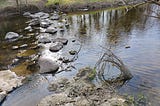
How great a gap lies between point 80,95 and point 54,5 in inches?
1122

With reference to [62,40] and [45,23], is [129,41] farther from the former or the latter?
[45,23]

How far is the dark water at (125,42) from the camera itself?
12.8m

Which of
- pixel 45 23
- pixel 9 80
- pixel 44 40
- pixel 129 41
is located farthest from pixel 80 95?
pixel 45 23

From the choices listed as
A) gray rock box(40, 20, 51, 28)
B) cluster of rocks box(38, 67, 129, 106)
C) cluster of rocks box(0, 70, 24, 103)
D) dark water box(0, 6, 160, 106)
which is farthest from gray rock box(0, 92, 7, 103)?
gray rock box(40, 20, 51, 28)

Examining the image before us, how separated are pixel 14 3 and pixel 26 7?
2.06 m

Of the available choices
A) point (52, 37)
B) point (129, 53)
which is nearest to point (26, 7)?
point (52, 37)

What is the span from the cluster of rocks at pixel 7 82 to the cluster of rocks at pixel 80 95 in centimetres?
230

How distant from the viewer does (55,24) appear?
28516mm

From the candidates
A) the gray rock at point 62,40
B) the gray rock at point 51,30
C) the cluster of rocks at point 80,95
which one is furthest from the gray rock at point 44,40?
the cluster of rocks at point 80,95

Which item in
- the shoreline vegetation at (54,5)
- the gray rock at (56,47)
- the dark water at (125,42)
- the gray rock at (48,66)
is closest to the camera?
the dark water at (125,42)

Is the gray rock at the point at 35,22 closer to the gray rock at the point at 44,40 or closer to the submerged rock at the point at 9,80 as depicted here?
the gray rock at the point at 44,40

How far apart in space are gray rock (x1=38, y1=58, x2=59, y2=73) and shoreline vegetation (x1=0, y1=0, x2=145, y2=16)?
2160cm

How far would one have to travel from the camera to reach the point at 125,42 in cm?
1961

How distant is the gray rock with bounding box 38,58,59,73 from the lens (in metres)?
15.4
